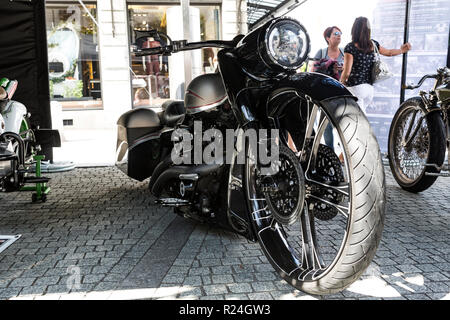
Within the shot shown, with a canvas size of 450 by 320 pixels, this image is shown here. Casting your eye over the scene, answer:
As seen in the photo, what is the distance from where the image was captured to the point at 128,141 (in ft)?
14.5

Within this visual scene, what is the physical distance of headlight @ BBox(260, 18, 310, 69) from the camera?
7.50 feet

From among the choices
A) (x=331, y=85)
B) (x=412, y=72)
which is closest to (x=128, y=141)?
(x=331, y=85)

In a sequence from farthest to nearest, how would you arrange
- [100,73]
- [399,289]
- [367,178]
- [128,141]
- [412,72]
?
[100,73], [412,72], [128,141], [399,289], [367,178]

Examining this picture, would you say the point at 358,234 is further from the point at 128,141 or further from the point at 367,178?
the point at 128,141

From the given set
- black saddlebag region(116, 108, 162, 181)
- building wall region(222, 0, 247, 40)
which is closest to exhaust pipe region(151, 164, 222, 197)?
black saddlebag region(116, 108, 162, 181)

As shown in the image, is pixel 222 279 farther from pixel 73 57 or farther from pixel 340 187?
pixel 73 57

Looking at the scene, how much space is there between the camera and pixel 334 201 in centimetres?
226

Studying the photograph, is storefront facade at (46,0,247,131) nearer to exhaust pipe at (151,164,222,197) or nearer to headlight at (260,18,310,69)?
exhaust pipe at (151,164,222,197)

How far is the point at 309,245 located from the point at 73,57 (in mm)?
11236

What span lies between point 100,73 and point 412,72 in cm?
836

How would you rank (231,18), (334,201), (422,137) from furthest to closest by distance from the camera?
(231,18), (422,137), (334,201)

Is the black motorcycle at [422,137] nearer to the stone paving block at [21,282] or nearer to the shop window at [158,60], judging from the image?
the stone paving block at [21,282]

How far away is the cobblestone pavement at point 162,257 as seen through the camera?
255cm

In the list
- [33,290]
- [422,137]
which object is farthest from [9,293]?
[422,137]
